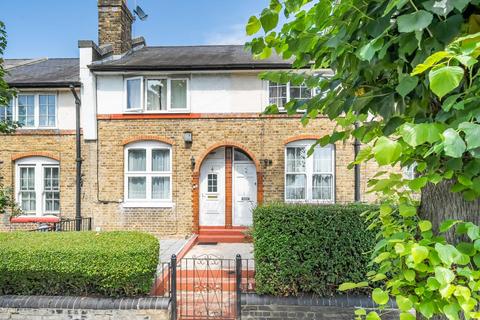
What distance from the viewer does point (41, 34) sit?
44.2 feet

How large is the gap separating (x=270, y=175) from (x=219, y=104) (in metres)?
2.92

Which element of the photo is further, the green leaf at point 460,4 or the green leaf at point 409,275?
the green leaf at point 409,275

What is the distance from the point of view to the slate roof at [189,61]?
9.74 m

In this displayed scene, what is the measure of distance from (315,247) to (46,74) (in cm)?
1162

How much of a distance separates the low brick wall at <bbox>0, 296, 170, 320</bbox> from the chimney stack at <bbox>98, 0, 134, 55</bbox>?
29.1ft

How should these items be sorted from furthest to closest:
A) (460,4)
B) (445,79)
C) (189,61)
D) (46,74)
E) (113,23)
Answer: (46,74) < (113,23) < (189,61) < (460,4) < (445,79)

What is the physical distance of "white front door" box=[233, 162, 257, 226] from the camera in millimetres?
10266

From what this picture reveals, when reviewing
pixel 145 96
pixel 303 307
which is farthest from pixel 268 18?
pixel 145 96

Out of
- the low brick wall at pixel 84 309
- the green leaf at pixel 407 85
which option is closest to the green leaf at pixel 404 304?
the green leaf at pixel 407 85

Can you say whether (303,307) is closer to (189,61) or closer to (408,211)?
(408,211)

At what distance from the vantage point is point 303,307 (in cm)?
464

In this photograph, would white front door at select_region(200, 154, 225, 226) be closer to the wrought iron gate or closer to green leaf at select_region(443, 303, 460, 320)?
the wrought iron gate

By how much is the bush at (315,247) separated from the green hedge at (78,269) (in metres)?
1.99

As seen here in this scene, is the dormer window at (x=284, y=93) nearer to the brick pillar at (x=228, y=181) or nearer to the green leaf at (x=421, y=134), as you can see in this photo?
Result: the brick pillar at (x=228, y=181)
